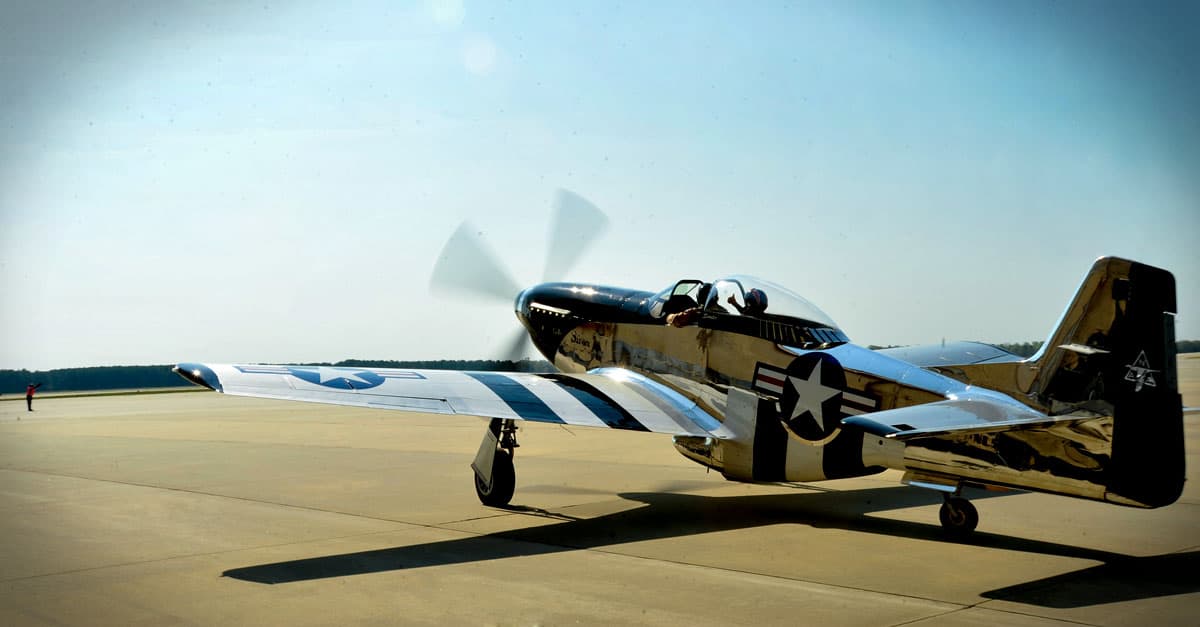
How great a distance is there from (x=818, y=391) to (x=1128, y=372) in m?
2.84

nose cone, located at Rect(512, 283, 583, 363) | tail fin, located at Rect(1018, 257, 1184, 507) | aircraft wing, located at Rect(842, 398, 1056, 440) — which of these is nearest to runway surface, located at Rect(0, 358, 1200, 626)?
tail fin, located at Rect(1018, 257, 1184, 507)

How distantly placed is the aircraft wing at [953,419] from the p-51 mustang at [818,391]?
0.05ft

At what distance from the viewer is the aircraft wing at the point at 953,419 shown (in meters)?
6.76

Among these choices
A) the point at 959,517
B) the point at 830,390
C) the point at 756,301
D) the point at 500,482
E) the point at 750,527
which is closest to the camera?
the point at 959,517

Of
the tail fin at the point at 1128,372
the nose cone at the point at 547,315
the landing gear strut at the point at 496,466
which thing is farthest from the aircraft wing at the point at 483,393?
the tail fin at the point at 1128,372

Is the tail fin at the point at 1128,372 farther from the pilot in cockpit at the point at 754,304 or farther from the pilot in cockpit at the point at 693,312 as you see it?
the pilot in cockpit at the point at 693,312

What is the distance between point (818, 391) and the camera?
8977 mm

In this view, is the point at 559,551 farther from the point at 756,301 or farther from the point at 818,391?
the point at 756,301

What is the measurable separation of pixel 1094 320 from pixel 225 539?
7112 mm

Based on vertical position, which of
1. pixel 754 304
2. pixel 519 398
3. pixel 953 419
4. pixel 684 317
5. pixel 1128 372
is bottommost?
pixel 519 398

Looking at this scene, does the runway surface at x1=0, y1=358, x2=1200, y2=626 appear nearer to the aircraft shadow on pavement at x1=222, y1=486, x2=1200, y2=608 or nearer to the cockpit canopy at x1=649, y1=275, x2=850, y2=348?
the aircraft shadow on pavement at x1=222, y1=486, x2=1200, y2=608

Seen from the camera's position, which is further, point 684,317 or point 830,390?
point 684,317

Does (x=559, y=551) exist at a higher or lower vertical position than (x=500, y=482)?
lower

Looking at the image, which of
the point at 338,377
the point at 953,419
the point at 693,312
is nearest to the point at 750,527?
the point at 693,312
